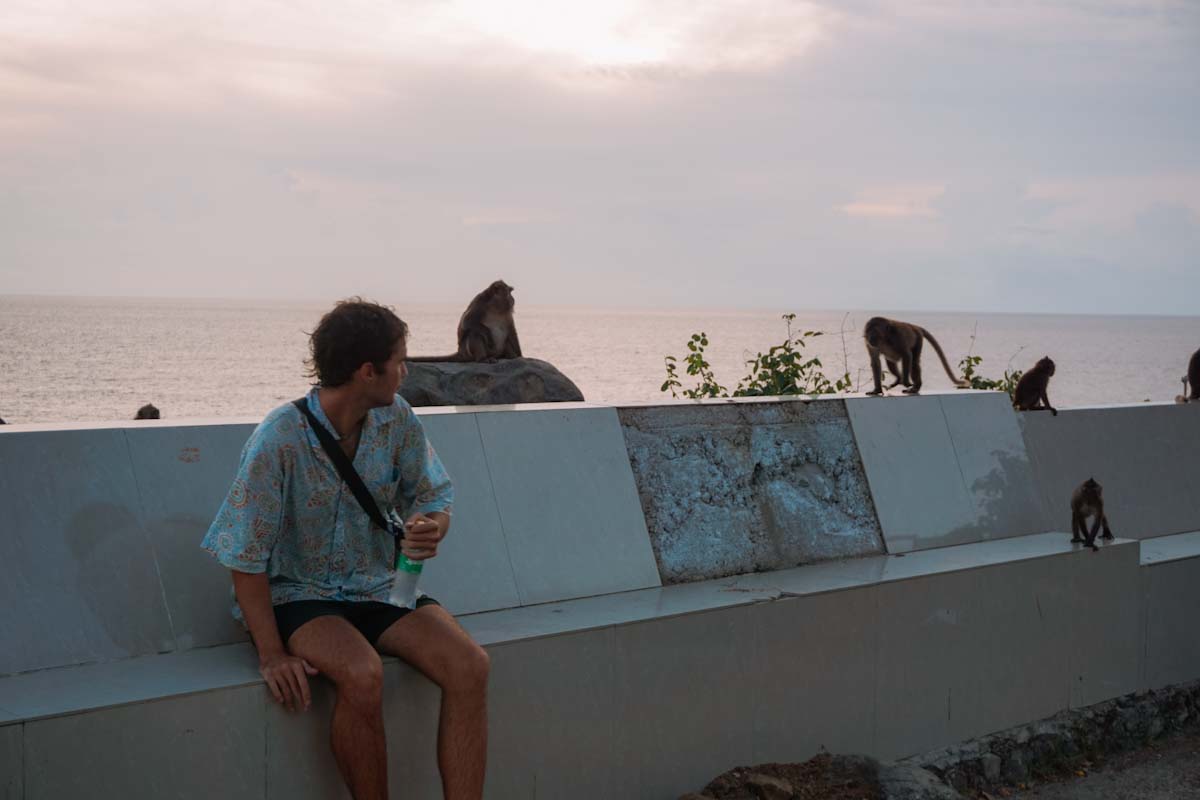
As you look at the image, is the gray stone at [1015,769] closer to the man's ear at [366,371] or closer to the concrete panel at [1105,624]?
the concrete panel at [1105,624]

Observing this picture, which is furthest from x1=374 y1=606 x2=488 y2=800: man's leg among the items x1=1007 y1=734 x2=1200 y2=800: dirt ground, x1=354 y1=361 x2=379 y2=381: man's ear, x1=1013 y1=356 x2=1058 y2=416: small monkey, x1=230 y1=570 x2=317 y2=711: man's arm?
x1=1013 y1=356 x2=1058 y2=416: small monkey

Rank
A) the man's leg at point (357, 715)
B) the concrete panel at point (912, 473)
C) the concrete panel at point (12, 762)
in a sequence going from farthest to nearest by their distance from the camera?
the concrete panel at point (912, 473)
the man's leg at point (357, 715)
the concrete panel at point (12, 762)

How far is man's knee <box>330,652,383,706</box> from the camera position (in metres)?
3.30

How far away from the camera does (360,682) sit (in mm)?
3309

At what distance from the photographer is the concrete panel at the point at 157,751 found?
2986mm

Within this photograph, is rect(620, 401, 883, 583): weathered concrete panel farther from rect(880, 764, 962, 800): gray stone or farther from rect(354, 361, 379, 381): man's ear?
rect(354, 361, 379, 381): man's ear

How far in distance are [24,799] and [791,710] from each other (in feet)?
8.59

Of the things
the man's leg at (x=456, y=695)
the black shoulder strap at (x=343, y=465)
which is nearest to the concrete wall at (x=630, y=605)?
the man's leg at (x=456, y=695)

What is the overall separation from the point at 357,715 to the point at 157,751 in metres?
0.49

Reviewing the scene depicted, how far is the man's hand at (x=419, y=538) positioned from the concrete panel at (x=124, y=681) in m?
0.52

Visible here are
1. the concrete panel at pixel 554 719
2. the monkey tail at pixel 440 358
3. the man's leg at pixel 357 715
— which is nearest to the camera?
the man's leg at pixel 357 715


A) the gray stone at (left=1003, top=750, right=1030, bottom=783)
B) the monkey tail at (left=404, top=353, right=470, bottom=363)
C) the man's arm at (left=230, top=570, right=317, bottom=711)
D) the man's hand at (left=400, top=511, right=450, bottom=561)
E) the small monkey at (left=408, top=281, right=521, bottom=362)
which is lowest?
the gray stone at (left=1003, top=750, right=1030, bottom=783)

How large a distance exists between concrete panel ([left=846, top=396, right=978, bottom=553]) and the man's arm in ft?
9.79

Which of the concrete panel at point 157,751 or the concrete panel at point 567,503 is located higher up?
the concrete panel at point 567,503
